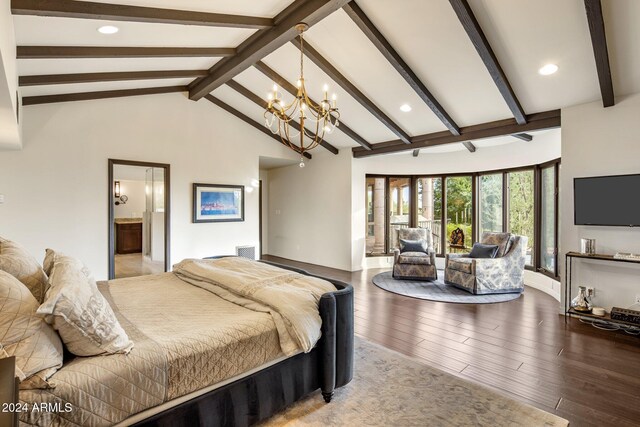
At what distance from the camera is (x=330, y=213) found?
24.5 ft

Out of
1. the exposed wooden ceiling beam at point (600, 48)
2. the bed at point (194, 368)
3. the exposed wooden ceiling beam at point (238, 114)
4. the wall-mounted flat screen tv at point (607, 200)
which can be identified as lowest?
the bed at point (194, 368)

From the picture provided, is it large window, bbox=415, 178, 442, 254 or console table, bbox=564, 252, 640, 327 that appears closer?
console table, bbox=564, 252, 640, 327

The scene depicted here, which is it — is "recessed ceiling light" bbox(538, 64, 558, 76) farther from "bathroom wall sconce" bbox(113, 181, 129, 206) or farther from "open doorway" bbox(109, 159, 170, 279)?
"bathroom wall sconce" bbox(113, 181, 129, 206)

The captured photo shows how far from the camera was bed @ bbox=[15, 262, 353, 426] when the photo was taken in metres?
1.40

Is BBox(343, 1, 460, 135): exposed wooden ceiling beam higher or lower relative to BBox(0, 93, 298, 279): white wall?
higher

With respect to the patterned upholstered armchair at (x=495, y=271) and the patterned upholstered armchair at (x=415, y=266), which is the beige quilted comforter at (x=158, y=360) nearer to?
the patterned upholstered armchair at (x=495, y=271)

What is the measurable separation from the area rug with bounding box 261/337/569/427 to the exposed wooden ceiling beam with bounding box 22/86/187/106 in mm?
5181

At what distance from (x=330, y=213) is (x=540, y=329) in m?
4.57

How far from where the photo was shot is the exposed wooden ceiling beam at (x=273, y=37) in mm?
3182

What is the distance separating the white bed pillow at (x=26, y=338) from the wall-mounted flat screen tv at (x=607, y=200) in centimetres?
506

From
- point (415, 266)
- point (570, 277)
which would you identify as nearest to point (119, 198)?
point (415, 266)

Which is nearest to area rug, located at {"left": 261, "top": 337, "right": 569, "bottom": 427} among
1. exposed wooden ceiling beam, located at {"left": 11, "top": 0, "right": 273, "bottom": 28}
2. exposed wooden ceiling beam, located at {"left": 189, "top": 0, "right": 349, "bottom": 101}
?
exposed wooden ceiling beam, located at {"left": 189, "top": 0, "right": 349, "bottom": 101}

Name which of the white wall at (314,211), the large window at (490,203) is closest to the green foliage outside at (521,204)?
the large window at (490,203)

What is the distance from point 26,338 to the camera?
51.7 inches
